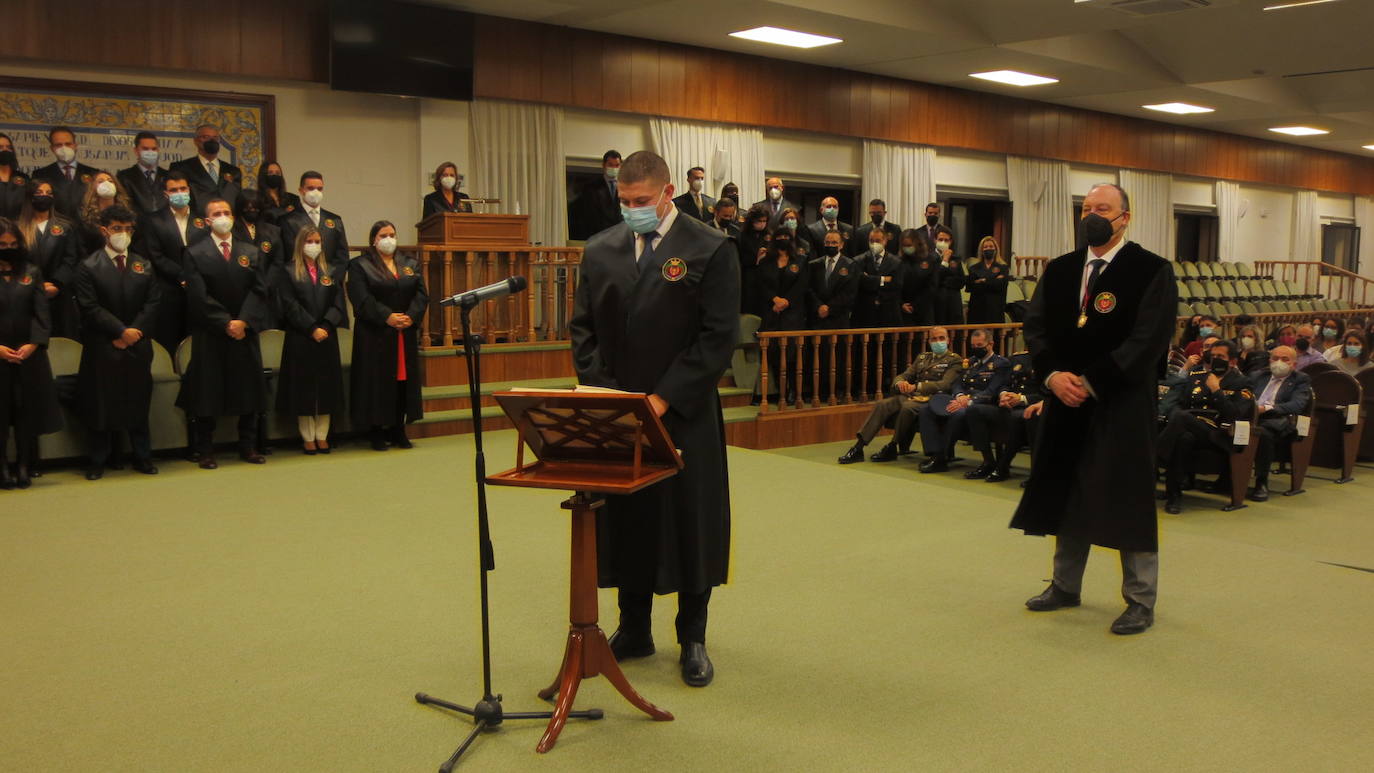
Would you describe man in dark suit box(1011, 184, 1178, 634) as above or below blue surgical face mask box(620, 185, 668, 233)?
below

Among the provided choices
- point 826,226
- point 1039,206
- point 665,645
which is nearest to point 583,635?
point 665,645

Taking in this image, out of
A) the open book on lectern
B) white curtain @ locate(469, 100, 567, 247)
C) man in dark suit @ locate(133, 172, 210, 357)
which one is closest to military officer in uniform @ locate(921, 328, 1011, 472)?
white curtain @ locate(469, 100, 567, 247)

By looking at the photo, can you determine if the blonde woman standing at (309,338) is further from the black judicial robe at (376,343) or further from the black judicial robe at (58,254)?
the black judicial robe at (58,254)

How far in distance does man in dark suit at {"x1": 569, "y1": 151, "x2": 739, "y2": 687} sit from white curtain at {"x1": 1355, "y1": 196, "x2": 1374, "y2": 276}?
24.3 m

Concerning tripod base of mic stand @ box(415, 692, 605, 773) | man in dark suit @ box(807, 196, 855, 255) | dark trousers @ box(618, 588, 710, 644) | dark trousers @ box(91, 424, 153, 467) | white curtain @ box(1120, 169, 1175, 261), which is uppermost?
white curtain @ box(1120, 169, 1175, 261)

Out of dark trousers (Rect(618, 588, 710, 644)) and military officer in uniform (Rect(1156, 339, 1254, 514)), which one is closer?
dark trousers (Rect(618, 588, 710, 644))

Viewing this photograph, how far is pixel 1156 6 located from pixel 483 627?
29.8 feet

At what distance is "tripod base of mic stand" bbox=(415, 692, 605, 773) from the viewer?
9.52 feet

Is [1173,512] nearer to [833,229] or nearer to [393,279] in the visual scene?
[833,229]

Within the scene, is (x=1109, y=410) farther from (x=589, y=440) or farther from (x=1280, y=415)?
(x=1280, y=415)

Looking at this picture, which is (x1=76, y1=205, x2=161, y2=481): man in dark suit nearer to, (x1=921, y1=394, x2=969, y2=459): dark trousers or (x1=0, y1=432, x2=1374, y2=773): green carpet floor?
(x1=0, y1=432, x2=1374, y2=773): green carpet floor

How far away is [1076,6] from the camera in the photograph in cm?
1012

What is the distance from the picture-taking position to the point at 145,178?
7.82m

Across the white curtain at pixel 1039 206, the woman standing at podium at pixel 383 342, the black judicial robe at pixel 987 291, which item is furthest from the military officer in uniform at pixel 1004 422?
the white curtain at pixel 1039 206
